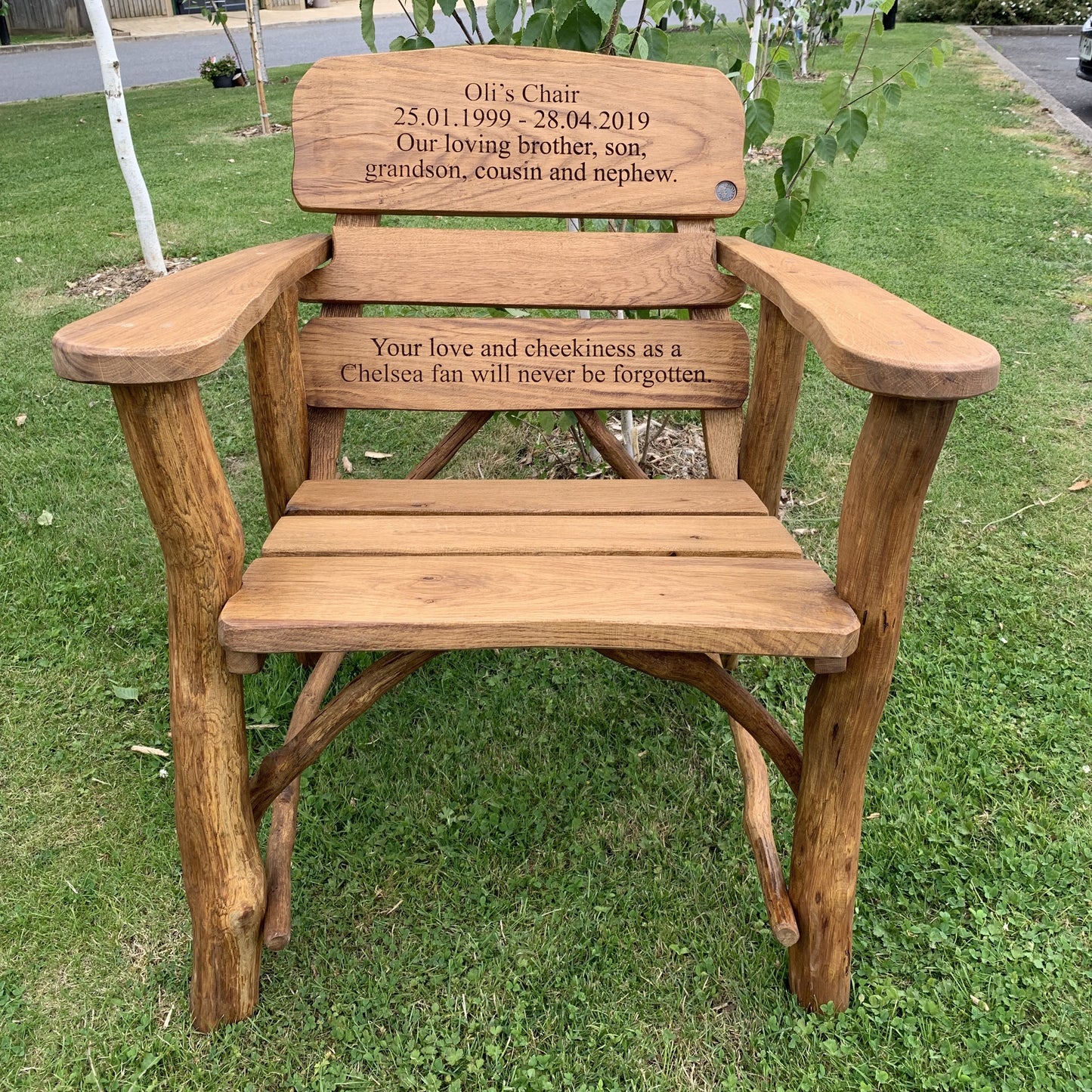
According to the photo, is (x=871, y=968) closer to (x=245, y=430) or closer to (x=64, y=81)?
(x=245, y=430)

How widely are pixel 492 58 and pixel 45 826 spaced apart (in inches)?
69.4

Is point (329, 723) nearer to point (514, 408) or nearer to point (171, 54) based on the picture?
point (514, 408)

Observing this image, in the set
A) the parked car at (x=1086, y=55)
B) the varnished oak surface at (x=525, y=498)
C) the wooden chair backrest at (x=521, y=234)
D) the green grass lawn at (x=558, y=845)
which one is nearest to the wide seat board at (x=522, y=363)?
the wooden chair backrest at (x=521, y=234)

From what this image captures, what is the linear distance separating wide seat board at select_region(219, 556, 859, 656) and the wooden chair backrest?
2.16ft

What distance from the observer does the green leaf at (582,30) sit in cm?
219

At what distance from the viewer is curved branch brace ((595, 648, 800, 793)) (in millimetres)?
1416

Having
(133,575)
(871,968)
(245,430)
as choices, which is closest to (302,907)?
(871,968)

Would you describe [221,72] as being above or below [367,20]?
below

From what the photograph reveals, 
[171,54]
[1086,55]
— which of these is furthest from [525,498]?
[171,54]

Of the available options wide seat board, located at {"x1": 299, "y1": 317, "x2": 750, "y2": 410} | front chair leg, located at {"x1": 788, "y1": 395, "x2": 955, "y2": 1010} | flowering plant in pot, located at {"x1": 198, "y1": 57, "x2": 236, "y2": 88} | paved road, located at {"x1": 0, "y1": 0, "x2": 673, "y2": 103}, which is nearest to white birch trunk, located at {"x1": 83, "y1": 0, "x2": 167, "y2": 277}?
wide seat board, located at {"x1": 299, "y1": 317, "x2": 750, "y2": 410}

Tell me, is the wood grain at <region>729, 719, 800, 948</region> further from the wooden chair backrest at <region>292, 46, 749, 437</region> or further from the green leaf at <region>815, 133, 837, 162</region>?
the green leaf at <region>815, 133, 837, 162</region>

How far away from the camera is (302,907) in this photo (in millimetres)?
1723

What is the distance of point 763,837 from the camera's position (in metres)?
1.71

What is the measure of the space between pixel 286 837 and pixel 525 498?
29.0 inches
